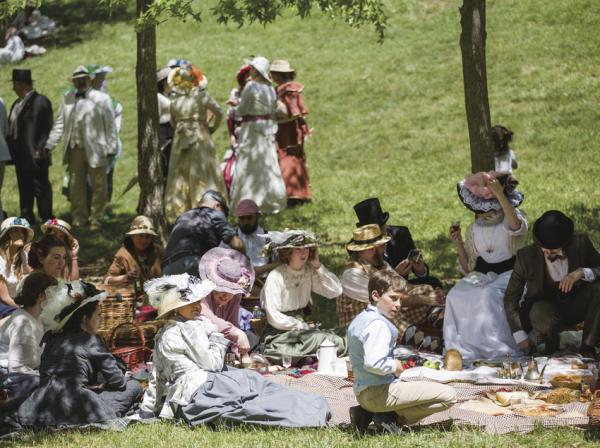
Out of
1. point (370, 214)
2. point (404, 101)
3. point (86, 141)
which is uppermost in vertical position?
point (86, 141)

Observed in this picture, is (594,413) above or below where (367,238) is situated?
below

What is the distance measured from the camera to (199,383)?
714cm

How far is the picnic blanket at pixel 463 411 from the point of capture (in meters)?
6.65

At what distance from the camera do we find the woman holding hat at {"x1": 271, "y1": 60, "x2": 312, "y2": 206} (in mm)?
14109

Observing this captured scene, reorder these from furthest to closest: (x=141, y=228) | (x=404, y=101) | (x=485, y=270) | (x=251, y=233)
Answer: (x=404, y=101) → (x=251, y=233) → (x=141, y=228) → (x=485, y=270)

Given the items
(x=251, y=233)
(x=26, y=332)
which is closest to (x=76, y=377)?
(x=26, y=332)

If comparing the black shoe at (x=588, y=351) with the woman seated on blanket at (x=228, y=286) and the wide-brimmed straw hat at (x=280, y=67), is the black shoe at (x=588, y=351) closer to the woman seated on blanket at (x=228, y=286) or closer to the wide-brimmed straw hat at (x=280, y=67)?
the woman seated on blanket at (x=228, y=286)

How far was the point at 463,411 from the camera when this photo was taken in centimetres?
708

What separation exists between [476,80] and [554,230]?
7.48 ft

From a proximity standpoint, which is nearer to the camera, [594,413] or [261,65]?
[594,413]

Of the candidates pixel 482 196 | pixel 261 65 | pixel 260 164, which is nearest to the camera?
pixel 482 196

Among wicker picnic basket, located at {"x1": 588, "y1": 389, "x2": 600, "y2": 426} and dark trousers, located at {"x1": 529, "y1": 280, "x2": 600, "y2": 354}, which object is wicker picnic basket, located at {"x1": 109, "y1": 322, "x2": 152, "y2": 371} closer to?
dark trousers, located at {"x1": 529, "y1": 280, "x2": 600, "y2": 354}

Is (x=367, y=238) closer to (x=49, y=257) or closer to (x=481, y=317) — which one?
(x=481, y=317)

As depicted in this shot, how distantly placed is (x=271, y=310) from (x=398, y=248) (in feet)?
4.67
